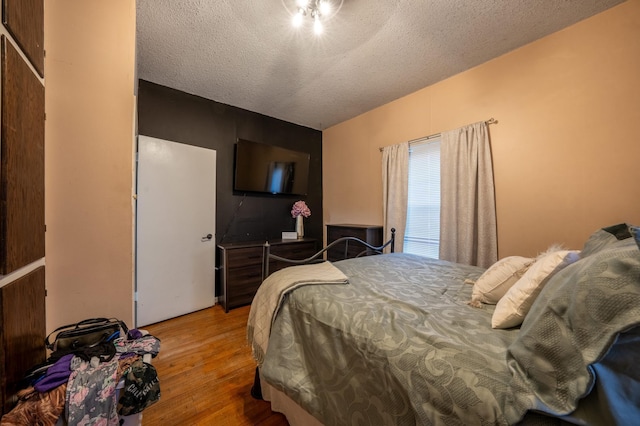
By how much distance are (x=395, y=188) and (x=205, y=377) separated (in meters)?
2.84

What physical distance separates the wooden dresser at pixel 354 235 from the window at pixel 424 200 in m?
0.42

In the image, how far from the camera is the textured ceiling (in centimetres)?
172

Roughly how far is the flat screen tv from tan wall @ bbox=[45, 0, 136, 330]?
183cm

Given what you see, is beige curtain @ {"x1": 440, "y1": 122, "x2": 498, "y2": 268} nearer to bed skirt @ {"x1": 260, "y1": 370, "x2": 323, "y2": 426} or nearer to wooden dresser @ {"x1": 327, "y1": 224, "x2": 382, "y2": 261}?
wooden dresser @ {"x1": 327, "y1": 224, "x2": 382, "y2": 261}

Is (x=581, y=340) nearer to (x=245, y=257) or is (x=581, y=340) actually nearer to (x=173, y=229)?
(x=245, y=257)

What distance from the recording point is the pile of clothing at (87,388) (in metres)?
0.77

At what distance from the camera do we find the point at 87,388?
835 mm

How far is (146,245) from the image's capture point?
8.09ft

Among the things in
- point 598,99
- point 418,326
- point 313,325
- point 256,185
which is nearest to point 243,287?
point 256,185

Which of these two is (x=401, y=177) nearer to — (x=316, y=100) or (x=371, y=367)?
(x=316, y=100)

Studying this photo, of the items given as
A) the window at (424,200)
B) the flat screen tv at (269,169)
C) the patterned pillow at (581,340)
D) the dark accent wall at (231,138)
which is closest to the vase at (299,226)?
the dark accent wall at (231,138)

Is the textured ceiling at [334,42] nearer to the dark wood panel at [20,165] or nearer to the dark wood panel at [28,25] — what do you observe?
the dark wood panel at [28,25]

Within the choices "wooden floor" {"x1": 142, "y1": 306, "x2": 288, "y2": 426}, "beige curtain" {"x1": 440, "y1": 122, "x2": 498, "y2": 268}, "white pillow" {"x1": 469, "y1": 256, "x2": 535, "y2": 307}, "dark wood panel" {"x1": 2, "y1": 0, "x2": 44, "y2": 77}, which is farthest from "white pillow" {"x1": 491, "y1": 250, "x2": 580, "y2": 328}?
"dark wood panel" {"x1": 2, "y1": 0, "x2": 44, "y2": 77}

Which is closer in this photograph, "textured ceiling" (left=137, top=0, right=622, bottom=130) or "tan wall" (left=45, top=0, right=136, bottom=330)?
"tan wall" (left=45, top=0, right=136, bottom=330)
